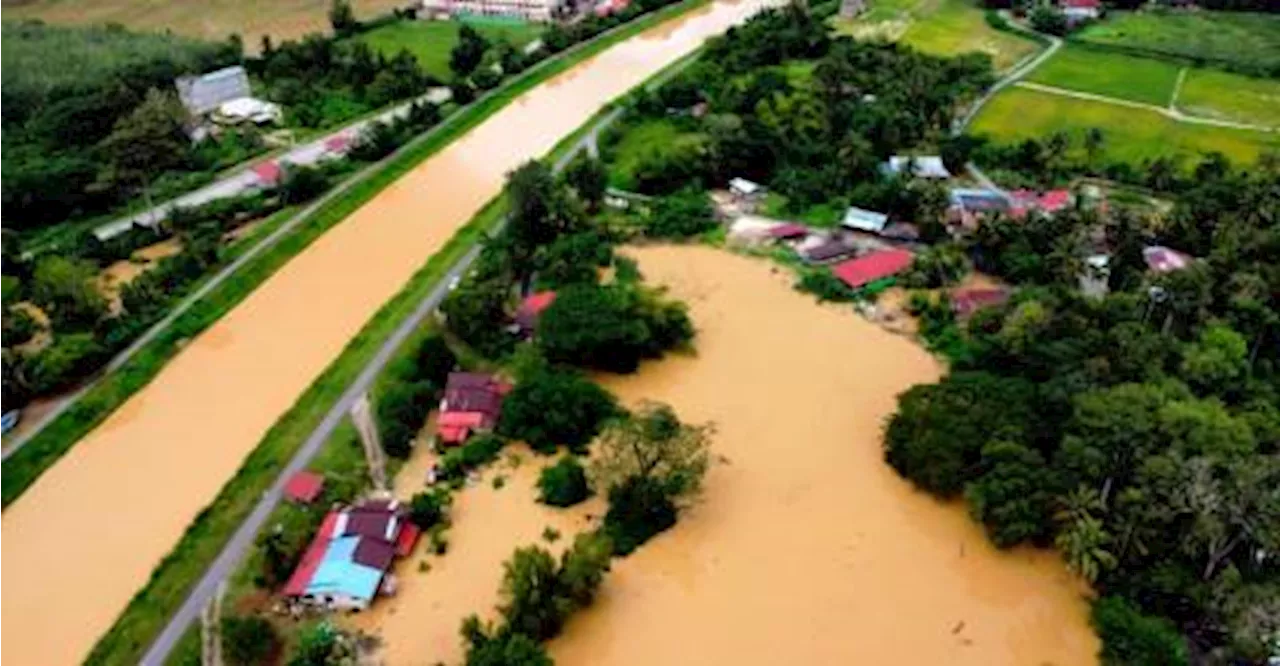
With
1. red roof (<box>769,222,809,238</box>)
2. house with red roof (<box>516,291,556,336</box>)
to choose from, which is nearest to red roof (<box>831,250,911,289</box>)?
red roof (<box>769,222,809,238</box>)

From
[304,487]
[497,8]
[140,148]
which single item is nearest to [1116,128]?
[497,8]

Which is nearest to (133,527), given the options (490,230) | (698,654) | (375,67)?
(698,654)

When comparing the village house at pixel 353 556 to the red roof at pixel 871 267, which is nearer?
the village house at pixel 353 556

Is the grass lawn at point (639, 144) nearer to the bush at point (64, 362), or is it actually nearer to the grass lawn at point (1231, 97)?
the bush at point (64, 362)

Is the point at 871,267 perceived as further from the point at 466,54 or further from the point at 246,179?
the point at 466,54

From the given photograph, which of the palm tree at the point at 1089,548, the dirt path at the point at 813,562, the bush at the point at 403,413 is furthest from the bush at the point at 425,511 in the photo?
the palm tree at the point at 1089,548

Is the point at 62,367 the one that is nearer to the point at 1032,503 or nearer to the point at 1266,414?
the point at 1032,503
